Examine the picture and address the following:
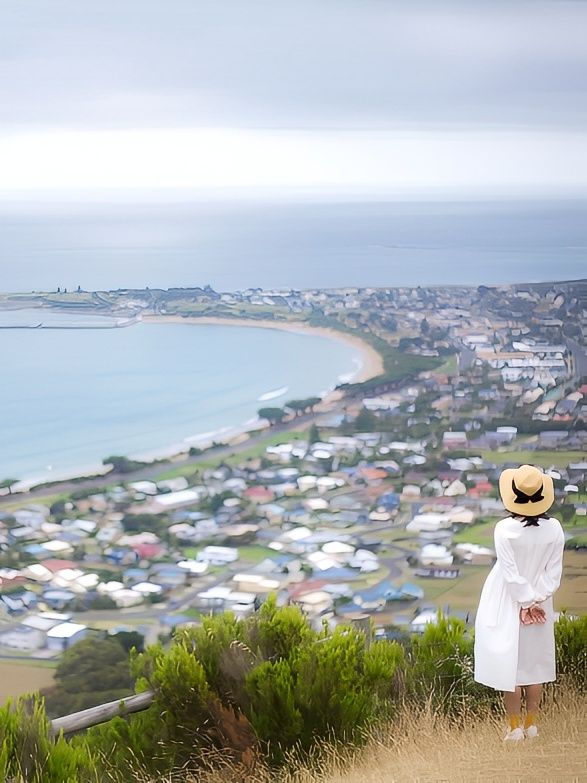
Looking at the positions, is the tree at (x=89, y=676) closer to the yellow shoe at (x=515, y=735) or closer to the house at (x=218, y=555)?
the house at (x=218, y=555)

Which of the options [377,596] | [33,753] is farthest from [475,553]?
[33,753]

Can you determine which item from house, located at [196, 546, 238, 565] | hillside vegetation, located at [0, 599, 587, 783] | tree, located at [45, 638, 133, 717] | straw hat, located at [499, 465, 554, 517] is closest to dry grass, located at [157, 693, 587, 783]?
hillside vegetation, located at [0, 599, 587, 783]

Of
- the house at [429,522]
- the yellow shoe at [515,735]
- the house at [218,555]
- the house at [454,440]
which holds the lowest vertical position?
the yellow shoe at [515,735]

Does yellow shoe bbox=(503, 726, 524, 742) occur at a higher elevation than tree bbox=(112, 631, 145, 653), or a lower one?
higher

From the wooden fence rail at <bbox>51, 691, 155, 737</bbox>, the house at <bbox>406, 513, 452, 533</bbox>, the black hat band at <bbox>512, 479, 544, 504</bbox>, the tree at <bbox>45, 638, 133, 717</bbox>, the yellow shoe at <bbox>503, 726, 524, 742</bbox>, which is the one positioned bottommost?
the tree at <bbox>45, 638, 133, 717</bbox>

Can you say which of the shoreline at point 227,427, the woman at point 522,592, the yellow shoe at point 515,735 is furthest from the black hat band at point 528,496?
the shoreline at point 227,427

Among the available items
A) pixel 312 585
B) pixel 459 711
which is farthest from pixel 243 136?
pixel 459 711

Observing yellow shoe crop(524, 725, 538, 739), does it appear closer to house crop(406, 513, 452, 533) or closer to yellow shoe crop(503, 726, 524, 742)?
yellow shoe crop(503, 726, 524, 742)

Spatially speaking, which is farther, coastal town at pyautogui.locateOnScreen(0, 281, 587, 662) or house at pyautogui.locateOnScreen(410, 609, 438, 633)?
house at pyautogui.locateOnScreen(410, 609, 438, 633)

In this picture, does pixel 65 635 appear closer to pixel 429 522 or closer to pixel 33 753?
pixel 33 753
